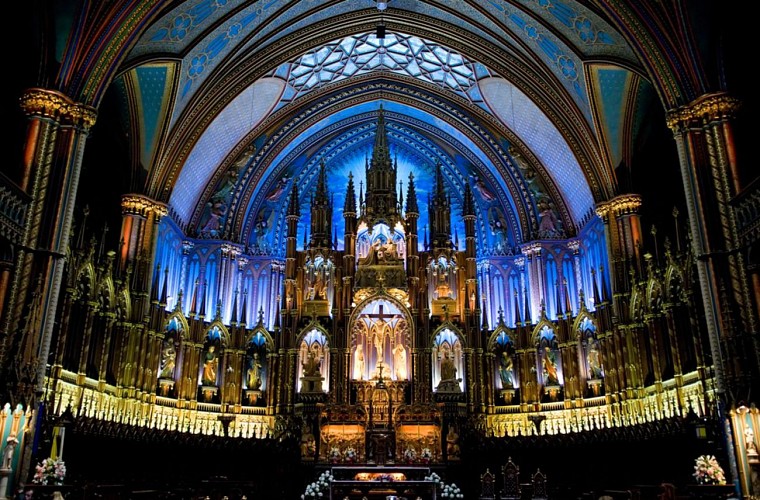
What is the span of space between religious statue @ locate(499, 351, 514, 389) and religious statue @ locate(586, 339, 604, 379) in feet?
11.1

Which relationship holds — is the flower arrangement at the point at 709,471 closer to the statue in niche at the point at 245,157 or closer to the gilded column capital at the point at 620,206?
the gilded column capital at the point at 620,206

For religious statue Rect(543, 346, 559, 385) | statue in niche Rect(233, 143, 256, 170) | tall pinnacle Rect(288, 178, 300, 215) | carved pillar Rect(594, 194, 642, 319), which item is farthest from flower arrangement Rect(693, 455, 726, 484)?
statue in niche Rect(233, 143, 256, 170)

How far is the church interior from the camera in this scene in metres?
16.7

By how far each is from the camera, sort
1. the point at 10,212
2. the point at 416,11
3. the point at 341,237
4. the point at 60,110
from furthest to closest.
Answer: the point at 341,237
the point at 416,11
the point at 60,110
the point at 10,212

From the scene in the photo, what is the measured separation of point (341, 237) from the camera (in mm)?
31688

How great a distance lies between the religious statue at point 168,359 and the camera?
2350cm

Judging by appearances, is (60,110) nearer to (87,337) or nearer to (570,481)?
(87,337)

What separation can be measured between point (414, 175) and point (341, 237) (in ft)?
16.2

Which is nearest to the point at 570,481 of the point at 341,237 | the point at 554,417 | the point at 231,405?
the point at 554,417

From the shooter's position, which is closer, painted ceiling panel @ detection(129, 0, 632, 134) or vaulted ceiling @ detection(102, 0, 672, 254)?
painted ceiling panel @ detection(129, 0, 632, 134)

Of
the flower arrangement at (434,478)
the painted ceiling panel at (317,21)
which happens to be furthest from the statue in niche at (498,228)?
the flower arrangement at (434,478)

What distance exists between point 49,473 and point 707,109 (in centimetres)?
1911

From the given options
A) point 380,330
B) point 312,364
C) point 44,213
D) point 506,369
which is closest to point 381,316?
point 380,330

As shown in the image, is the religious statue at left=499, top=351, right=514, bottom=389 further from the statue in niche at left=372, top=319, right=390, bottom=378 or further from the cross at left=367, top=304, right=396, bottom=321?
the cross at left=367, top=304, right=396, bottom=321
